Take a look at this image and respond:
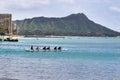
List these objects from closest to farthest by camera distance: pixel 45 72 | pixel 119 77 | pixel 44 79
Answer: pixel 44 79 → pixel 119 77 → pixel 45 72

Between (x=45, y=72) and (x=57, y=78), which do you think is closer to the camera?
(x=57, y=78)

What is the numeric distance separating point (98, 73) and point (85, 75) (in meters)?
2.90

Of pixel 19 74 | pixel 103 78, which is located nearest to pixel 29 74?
pixel 19 74

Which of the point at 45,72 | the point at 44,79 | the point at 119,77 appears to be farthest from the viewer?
the point at 45,72

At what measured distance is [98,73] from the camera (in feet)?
161

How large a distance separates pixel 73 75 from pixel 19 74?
543 cm

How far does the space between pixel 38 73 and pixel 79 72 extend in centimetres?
496

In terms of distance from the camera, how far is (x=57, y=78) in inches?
1708

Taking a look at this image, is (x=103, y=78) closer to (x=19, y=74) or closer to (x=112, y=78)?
(x=112, y=78)

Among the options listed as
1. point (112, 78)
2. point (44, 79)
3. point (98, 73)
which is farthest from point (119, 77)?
point (44, 79)

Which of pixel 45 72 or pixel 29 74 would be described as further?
pixel 45 72

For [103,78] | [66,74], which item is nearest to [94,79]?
[103,78]

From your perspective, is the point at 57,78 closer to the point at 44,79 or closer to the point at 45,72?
the point at 44,79

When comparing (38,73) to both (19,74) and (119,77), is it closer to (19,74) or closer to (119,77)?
(19,74)
